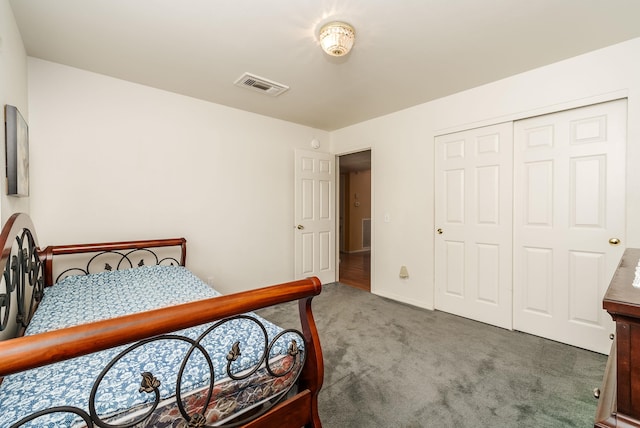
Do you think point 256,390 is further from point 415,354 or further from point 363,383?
point 415,354

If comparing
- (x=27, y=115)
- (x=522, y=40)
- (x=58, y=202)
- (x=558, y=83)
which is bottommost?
(x=58, y=202)

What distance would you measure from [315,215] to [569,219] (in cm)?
280

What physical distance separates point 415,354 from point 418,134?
2.38 metres

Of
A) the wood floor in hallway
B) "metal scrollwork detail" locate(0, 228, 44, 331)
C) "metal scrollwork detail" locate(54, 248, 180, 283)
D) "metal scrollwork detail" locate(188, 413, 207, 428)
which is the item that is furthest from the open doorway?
"metal scrollwork detail" locate(188, 413, 207, 428)

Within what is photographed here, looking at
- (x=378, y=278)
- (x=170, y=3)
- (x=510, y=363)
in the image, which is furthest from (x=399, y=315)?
(x=170, y=3)

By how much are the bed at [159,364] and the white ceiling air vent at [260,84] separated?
1.96m

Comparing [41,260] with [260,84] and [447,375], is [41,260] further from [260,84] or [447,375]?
[447,375]

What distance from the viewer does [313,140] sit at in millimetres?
4234

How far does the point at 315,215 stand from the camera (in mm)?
4160

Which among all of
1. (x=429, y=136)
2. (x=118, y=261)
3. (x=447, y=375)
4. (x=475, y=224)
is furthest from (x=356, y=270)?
(x=118, y=261)

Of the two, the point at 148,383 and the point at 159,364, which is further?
the point at 159,364

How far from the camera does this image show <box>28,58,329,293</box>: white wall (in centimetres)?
242

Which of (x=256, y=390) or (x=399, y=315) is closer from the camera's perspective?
(x=256, y=390)

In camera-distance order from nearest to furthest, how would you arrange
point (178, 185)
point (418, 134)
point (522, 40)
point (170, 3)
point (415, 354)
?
point (170, 3), point (522, 40), point (415, 354), point (178, 185), point (418, 134)
